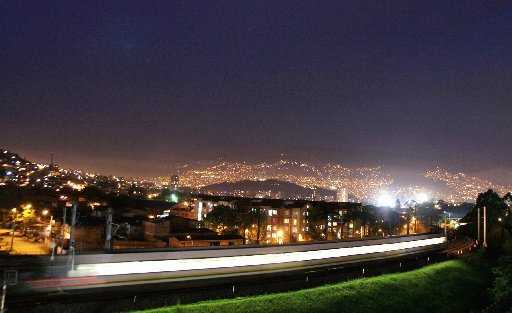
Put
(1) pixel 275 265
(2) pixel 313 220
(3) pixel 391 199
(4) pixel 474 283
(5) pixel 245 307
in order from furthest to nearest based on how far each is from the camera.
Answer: (3) pixel 391 199 → (2) pixel 313 220 → (4) pixel 474 283 → (1) pixel 275 265 → (5) pixel 245 307

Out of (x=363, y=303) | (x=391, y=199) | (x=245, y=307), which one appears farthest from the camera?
(x=391, y=199)

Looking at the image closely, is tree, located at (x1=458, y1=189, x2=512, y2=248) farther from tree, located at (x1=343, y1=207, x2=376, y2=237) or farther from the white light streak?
the white light streak

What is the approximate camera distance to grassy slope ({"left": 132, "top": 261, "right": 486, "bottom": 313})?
13.9 meters

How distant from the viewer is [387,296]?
18.1 meters

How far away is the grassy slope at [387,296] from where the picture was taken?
1394 centimetres

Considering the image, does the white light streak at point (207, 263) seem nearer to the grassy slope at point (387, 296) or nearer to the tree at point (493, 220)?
the grassy slope at point (387, 296)

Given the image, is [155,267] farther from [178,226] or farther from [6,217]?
[6,217]

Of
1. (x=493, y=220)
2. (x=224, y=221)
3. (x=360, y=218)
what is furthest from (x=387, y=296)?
(x=360, y=218)

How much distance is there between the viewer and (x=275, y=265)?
1853 centimetres

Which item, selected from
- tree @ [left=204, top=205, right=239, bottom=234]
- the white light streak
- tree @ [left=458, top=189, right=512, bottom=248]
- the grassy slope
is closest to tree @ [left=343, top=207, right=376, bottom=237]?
tree @ [left=458, top=189, right=512, bottom=248]

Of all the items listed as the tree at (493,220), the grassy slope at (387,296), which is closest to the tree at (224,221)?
the tree at (493,220)

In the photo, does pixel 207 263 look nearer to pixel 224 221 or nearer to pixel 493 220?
pixel 224 221

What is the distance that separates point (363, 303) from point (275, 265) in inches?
161

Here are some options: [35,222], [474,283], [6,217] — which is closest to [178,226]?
[35,222]
